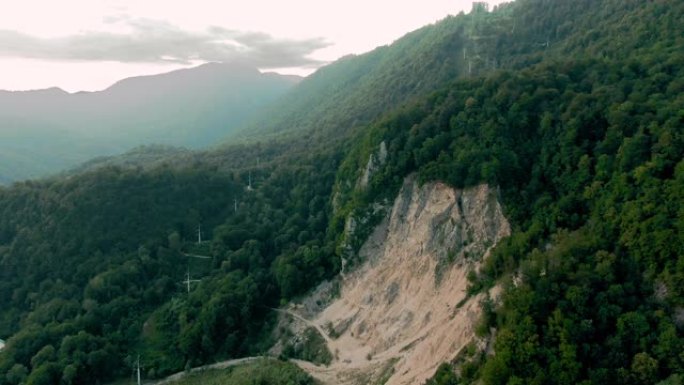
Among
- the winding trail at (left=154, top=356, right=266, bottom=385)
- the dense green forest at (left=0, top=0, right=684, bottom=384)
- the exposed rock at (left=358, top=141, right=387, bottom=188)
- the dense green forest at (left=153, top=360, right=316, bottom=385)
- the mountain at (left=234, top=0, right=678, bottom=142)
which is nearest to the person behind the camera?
the dense green forest at (left=0, top=0, right=684, bottom=384)

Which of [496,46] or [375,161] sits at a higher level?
[496,46]

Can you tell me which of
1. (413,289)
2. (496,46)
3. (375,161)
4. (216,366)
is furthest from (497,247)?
(496,46)

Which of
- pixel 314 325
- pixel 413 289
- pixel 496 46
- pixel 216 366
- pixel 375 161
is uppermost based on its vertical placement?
pixel 496 46

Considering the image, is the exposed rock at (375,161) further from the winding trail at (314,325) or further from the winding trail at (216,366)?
the winding trail at (216,366)

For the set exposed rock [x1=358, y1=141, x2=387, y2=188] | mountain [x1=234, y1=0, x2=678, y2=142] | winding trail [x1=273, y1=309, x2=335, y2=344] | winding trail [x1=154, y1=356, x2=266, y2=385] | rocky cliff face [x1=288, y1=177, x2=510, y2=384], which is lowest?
winding trail [x1=154, y1=356, x2=266, y2=385]

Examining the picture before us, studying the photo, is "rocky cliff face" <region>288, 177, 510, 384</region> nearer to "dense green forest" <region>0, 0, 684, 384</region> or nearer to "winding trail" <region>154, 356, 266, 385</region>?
"dense green forest" <region>0, 0, 684, 384</region>

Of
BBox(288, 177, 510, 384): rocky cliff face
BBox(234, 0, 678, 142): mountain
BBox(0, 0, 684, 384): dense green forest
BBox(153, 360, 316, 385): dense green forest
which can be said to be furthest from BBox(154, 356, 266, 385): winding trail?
BBox(234, 0, 678, 142): mountain

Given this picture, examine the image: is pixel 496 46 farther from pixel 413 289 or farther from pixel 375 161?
pixel 413 289

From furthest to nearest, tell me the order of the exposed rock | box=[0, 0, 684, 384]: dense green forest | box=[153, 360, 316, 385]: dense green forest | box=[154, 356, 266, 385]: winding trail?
the exposed rock, box=[154, 356, 266, 385]: winding trail, box=[153, 360, 316, 385]: dense green forest, box=[0, 0, 684, 384]: dense green forest
